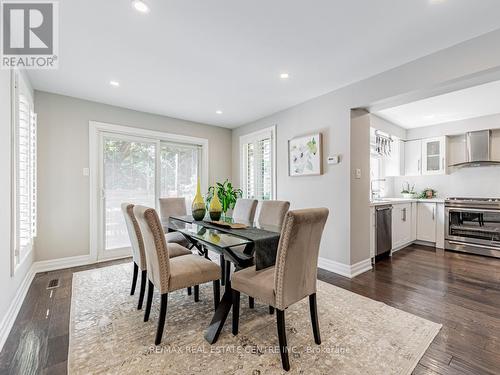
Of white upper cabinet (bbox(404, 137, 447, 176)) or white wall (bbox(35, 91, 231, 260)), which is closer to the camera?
white wall (bbox(35, 91, 231, 260))

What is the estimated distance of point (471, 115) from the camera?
14.1 ft

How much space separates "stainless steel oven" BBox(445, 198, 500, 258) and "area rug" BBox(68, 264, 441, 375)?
2.97 metres

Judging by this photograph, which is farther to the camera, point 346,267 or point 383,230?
point 383,230

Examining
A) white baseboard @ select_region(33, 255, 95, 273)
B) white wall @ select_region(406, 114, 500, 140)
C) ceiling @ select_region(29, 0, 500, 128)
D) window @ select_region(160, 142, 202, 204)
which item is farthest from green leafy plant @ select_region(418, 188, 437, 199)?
white baseboard @ select_region(33, 255, 95, 273)

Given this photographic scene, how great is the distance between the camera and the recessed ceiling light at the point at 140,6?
1.67 meters

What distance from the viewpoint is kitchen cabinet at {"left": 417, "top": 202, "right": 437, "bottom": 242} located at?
4402mm

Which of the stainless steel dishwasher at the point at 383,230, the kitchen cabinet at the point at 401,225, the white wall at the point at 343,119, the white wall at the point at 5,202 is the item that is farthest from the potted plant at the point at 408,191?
the white wall at the point at 5,202

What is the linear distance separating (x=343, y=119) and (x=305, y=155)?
0.74m

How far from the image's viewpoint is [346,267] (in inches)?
120

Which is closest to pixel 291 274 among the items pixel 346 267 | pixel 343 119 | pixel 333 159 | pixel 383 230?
pixel 346 267

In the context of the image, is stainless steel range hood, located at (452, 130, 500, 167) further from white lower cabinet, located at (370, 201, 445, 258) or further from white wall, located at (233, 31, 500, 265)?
white wall, located at (233, 31, 500, 265)

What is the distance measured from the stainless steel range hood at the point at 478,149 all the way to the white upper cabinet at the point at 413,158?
73 centimetres

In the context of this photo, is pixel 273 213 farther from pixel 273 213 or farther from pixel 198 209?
pixel 198 209

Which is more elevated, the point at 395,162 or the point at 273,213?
the point at 395,162
